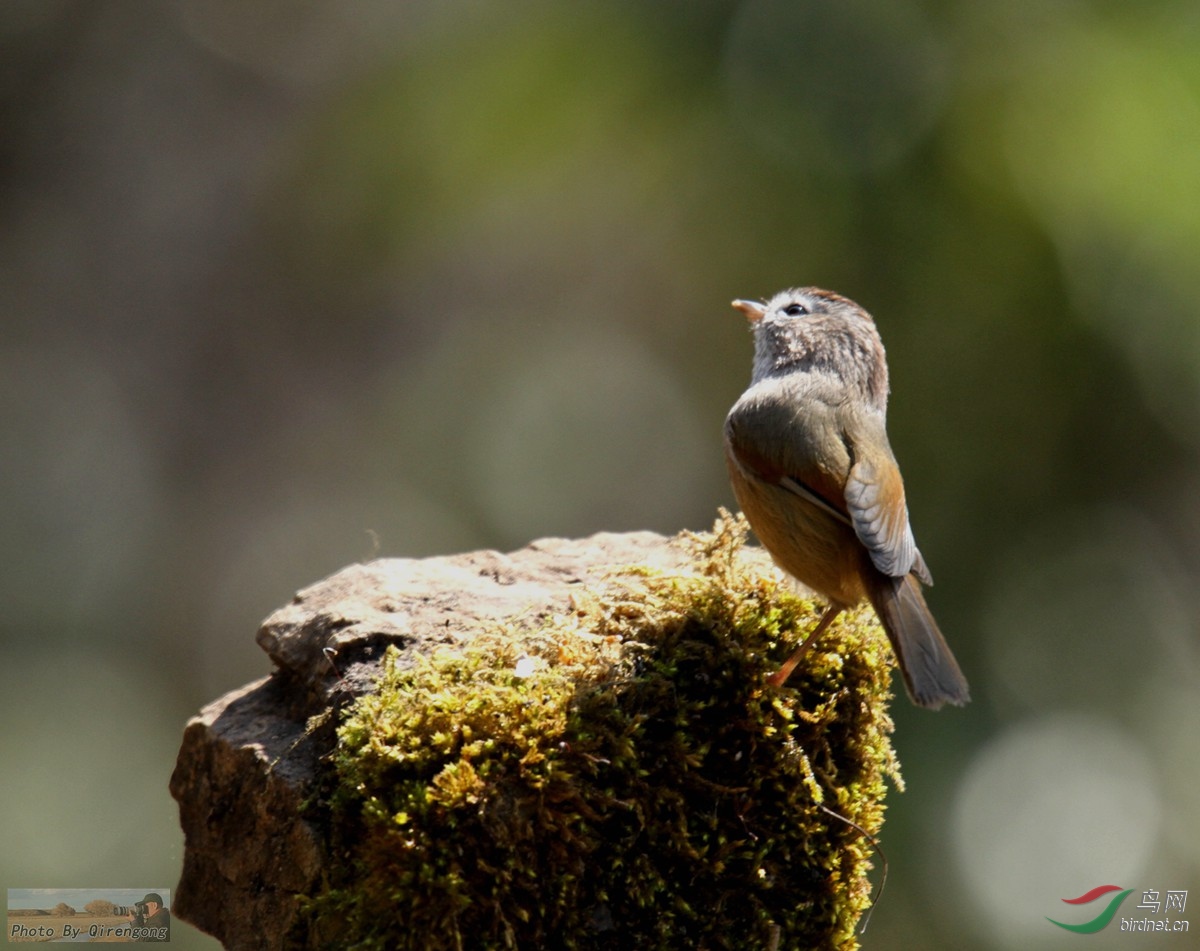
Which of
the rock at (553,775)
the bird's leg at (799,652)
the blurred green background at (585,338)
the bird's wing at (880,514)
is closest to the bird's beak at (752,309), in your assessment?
the bird's wing at (880,514)

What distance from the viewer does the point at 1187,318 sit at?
5.38 metres

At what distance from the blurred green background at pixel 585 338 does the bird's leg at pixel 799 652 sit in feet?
8.51

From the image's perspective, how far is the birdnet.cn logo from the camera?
16.8ft

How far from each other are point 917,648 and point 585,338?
599 cm

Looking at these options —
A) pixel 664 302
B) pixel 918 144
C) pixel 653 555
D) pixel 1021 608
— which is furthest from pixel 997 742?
pixel 664 302

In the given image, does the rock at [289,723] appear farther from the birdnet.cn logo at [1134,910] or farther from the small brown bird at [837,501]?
the birdnet.cn logo at [1134,910]

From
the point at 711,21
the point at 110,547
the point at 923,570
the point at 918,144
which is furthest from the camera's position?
the point at 110,547

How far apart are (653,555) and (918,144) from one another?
3308 mm

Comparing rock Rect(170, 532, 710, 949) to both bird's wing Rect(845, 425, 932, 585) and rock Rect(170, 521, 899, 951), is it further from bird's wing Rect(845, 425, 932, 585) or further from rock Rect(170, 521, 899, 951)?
bird's wing Rect(845, 425, 932, 585)

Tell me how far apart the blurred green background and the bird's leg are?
2.59m

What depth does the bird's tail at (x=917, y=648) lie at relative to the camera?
2602mm

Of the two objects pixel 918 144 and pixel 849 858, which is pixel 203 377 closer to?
pixel 918 144

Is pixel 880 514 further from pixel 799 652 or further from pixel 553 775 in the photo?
pixel 553 775

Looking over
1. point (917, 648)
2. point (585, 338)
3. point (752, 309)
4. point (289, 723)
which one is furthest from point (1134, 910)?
point (585, 338)
